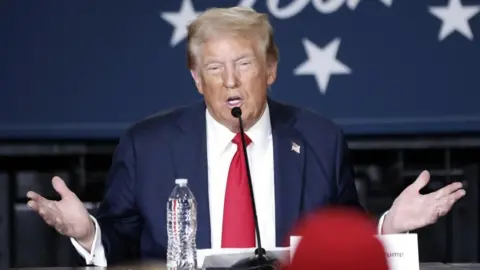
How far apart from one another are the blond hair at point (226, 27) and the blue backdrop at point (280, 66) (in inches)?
47.3

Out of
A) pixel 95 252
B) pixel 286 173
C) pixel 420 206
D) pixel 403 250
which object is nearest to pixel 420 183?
pixel 420 206

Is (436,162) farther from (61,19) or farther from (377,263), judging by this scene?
(377,263)

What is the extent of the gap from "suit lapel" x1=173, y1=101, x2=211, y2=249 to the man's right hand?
34cm

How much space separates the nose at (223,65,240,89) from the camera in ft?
7.00

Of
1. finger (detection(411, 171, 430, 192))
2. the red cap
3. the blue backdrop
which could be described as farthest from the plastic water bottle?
the blue backdrop

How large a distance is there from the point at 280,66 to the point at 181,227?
4.88 ft

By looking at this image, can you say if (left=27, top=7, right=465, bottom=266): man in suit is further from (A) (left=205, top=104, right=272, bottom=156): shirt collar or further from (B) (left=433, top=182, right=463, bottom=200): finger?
(B) (left=433, top=182, right=463, bottom=200): finger

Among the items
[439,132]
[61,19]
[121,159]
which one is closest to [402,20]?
[439,132]

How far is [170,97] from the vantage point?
11.1 feet

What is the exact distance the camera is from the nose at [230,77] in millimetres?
2135

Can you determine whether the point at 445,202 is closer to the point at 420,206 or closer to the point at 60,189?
the point at 420,206

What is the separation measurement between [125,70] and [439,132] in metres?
1.23

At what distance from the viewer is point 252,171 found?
2.16m

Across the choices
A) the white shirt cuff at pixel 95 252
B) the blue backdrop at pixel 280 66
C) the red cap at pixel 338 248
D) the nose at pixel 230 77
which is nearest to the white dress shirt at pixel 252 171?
the nose at pixel 230 77
